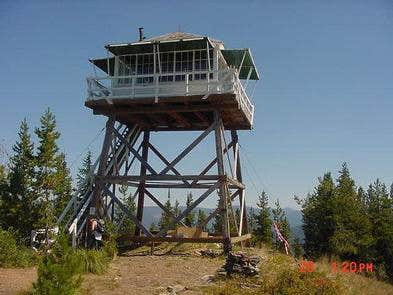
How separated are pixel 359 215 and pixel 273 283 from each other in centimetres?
3900

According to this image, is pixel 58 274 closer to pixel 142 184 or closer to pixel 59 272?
pixel 59 272

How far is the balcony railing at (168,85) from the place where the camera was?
2142cm

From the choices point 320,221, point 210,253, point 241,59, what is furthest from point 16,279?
point 320,221

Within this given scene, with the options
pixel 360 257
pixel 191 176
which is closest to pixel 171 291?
pixel 191 176

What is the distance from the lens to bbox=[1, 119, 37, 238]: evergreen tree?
86.5 ft

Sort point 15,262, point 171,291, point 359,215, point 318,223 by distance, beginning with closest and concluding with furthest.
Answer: point 171,291 < point 15,262 < point 318,223 < point 359,215

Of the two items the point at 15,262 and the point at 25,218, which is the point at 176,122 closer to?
the point at 25,218

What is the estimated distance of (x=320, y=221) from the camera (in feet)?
152

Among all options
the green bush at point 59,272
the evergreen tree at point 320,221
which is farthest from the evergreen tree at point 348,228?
the green bush at point 59,272

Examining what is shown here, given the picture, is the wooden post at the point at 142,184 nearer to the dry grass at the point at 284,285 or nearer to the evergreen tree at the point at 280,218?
the dry grass at the point at 284,285

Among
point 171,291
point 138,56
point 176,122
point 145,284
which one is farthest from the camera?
point 176,122

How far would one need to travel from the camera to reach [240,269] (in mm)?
14961

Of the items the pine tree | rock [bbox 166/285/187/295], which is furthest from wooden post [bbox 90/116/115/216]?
the pine tree

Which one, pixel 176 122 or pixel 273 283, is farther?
pixel 176 122
